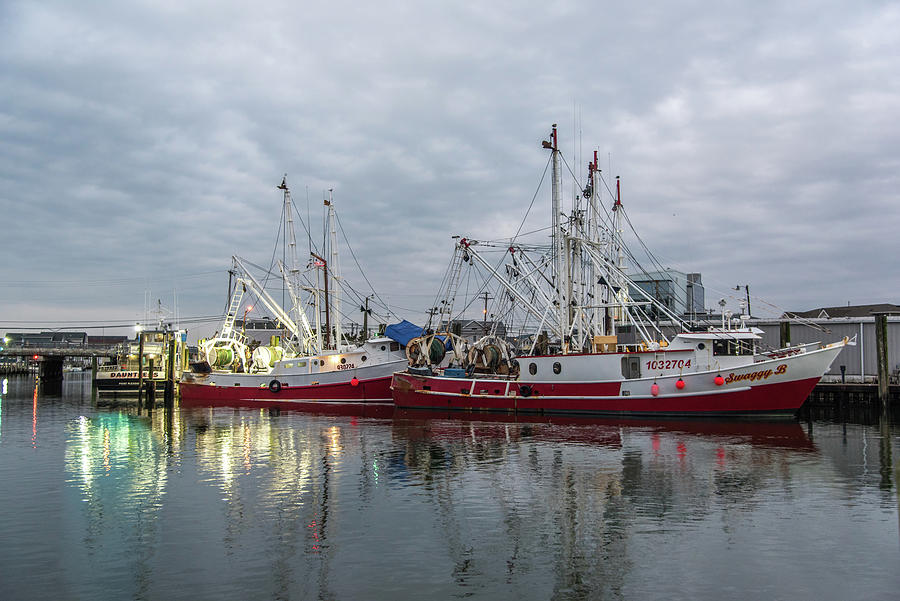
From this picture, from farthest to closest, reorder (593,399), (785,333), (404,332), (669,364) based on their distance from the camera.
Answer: (404,332), (785,333), (593,399), (669,364)

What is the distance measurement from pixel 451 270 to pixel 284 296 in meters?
23.0

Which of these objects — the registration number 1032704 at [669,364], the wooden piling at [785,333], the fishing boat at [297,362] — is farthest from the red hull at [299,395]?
the wooden piling at [785,333]

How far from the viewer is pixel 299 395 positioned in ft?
194

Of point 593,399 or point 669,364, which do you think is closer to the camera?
point 669,364

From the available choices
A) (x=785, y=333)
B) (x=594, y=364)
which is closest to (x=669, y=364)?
(x=594, y=364)

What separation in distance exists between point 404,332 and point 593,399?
2142cm

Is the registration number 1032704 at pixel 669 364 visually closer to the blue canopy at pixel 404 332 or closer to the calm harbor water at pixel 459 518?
the calm harbor water at pixel 459 518

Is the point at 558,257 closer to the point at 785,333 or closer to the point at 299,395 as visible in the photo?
the point at 785,333

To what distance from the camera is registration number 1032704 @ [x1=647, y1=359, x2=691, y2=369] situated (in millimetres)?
38031

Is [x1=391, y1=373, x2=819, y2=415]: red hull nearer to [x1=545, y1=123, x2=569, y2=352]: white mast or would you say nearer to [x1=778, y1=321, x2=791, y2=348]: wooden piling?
[x1=545, y1=123, x2=569, y2=352]: white mast

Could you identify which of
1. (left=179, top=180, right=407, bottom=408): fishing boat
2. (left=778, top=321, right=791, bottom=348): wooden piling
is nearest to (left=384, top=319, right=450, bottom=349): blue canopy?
(left=179, top=180, right=407, bottom=408): fishing boat

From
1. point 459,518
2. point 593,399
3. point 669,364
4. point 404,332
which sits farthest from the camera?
point 404,332

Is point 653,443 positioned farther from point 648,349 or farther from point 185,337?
point 185,337

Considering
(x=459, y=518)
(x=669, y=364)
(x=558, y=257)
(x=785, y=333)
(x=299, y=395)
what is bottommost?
(x=299, y=395)
